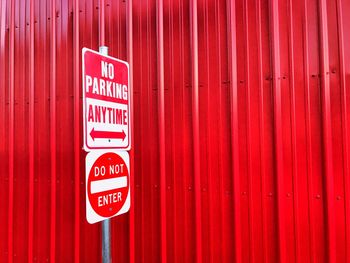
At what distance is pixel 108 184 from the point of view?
2055mm

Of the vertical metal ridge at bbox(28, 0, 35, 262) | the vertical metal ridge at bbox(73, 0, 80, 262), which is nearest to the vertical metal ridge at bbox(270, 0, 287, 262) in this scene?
the vertical metal ridge at bbox(73, 0, 80, 262)

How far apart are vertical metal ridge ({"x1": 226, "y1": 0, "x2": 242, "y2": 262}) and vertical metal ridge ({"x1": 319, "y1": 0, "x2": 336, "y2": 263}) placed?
62 centimetres

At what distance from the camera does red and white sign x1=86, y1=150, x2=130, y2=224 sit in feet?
6.30

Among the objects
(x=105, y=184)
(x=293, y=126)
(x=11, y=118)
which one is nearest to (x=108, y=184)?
(x=105, y=184)

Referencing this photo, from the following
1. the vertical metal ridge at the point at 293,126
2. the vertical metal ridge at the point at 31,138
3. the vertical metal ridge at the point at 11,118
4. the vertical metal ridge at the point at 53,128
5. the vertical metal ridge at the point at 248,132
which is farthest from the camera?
the vertical metal ridge at the point at 11,118

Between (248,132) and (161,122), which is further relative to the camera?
(161,122)

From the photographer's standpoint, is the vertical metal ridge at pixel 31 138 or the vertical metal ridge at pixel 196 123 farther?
the vertical metal ridge at pixel 31 138

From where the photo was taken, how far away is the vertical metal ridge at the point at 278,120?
96.8 inches

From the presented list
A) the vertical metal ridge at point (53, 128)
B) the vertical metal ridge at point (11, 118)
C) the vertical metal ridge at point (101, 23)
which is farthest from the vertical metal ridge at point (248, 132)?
the vertical metal ridge at point (11, 118)

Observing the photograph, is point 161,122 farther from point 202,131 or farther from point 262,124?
point 262,124

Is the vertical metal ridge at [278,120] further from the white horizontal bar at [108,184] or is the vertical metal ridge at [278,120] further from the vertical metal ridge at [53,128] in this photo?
the vertical metal ridge at [53,128]

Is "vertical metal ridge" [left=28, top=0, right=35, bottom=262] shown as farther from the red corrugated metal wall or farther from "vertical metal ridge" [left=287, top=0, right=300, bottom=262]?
"vertical metal ridge" [left=287, top=0, right=300, bottom=262]

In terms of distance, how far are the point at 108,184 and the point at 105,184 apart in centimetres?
3

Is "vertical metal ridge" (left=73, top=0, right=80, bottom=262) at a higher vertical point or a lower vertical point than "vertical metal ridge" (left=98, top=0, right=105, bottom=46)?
lower
